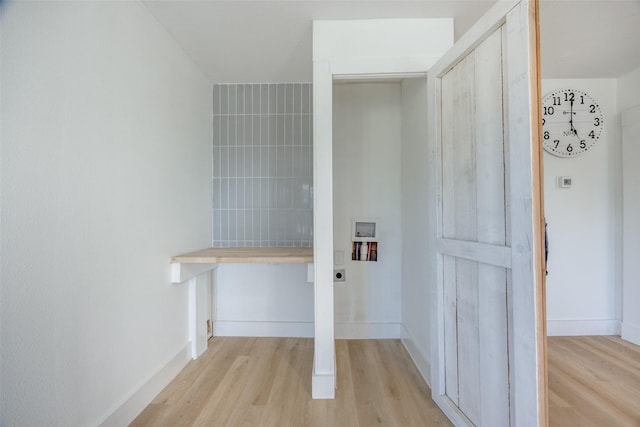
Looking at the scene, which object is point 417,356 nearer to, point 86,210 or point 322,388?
point 322,388

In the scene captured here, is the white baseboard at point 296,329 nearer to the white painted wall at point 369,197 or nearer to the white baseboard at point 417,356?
the white painted wall at point 369,197

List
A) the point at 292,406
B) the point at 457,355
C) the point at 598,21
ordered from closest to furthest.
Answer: the point at 457,355, the point at 292,406, the point at 598,21

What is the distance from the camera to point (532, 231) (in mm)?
957

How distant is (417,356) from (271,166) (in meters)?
1.83

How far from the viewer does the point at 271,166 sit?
244 cm

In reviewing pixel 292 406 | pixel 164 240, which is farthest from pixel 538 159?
pixel 164 240

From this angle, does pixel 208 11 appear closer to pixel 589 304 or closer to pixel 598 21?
pixel 598 21

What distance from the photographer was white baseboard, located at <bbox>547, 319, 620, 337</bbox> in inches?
95.5

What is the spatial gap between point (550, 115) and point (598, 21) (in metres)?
0.86

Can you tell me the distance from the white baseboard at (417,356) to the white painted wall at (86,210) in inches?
63.1

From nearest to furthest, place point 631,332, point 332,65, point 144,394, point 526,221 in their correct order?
point 526,221
point 144,394
point 332,65
point 631,332

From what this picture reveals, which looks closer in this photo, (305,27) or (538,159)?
(538,159)

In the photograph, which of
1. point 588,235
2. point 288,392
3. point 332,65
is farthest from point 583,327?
point 332,65

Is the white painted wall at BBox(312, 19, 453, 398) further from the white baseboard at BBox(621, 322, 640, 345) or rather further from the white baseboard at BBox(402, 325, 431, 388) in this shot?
the white baseboard at BBox(621, 322, 640, 345)
